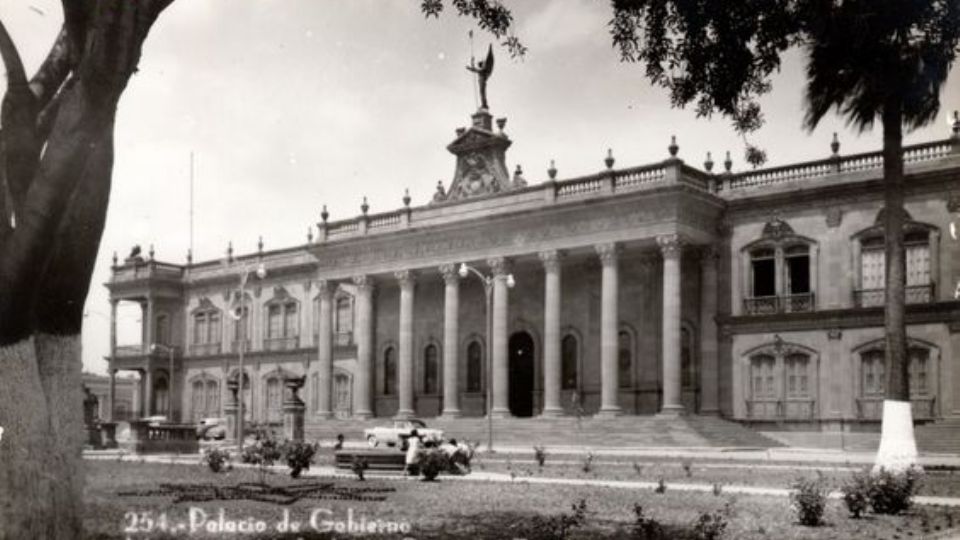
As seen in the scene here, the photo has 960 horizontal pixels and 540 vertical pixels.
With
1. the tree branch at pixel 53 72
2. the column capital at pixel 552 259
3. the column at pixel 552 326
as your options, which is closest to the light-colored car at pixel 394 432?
the column at pixel 552 326

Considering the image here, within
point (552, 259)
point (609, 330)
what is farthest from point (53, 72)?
point (552, 259)

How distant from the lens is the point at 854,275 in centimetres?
3738

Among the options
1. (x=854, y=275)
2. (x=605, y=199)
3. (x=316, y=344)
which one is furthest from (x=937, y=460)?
(x=316, y=344)

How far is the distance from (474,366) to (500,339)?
253 inches

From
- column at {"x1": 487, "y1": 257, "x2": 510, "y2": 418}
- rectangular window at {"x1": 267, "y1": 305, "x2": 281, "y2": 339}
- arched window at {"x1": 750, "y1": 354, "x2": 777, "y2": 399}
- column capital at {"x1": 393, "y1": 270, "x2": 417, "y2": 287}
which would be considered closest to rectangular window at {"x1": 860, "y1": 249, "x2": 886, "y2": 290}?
arched window at {"x1": 750, "y1": 354, "x2": 777, "y2": 399}

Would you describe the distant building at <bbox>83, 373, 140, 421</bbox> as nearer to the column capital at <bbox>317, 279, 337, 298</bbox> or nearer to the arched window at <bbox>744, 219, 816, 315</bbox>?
the column capital at <bbox>317, 279, 337, 298</bbox>

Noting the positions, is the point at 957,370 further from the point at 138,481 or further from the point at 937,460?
the point at 138,481

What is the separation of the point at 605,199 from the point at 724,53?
26.6m

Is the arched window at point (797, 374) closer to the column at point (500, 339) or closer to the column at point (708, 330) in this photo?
the column at point (708, 330)

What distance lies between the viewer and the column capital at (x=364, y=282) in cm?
4881

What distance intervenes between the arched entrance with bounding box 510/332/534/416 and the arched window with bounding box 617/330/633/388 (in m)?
4.90

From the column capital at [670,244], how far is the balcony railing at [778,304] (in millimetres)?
3944

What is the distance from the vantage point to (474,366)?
4866 cm

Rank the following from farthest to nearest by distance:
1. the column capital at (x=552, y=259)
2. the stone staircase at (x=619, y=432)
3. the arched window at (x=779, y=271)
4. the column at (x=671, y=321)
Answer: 1. the column capital at (x=552, y=259)
2. the arched window at (x=779, y=271)
3. the column at (x=671, y=321)
4. the stone staircase at (x=619, y=432)
